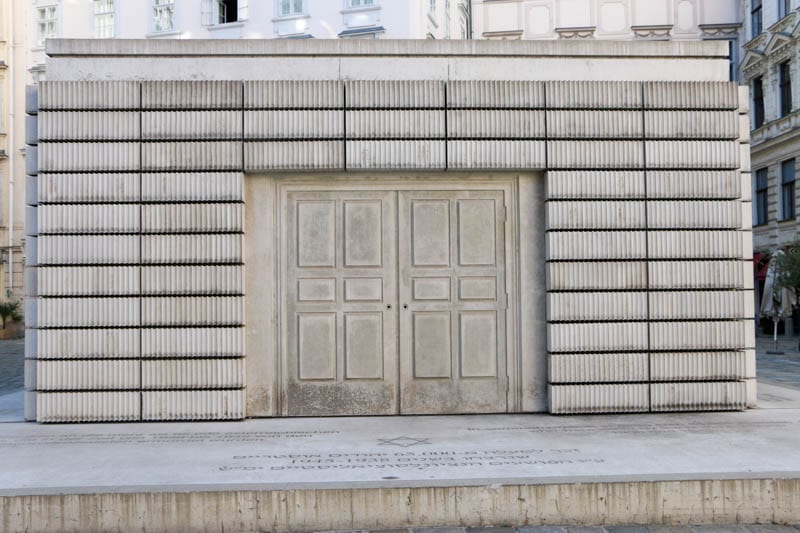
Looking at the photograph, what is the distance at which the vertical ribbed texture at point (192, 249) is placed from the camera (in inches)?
328

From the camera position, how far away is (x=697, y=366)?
8.52 metres

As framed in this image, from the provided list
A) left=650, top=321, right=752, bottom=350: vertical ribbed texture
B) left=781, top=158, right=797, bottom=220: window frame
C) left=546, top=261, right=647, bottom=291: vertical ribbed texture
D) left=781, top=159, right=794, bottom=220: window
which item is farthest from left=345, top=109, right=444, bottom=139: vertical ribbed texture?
left=781, top=159, right=794, bottom=220: window

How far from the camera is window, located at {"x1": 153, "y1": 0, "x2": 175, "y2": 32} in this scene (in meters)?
33.6

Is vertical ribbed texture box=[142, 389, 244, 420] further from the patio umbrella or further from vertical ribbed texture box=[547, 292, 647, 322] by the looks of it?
the patio umbrella

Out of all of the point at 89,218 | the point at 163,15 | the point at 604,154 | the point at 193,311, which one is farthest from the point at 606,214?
the point at 163,15

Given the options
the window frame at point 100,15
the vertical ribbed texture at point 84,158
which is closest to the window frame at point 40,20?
the window frame at point 100,15

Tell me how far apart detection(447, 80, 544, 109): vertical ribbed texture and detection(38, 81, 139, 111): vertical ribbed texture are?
3.56 metres

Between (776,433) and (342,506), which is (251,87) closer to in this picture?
(342,506)

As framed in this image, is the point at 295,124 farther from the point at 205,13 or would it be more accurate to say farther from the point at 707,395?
the point at 205,13

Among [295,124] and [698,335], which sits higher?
[295,124]

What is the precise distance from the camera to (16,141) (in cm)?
3609

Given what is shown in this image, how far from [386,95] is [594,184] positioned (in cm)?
254

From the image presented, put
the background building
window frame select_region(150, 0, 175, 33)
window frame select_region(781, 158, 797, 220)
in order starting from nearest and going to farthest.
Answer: the background building < window frame select_region(781, 158, 797, 220) < window frame select_region(150, 0, 175, 33)

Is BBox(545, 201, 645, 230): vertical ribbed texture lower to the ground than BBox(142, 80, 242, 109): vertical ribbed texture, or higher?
lower
